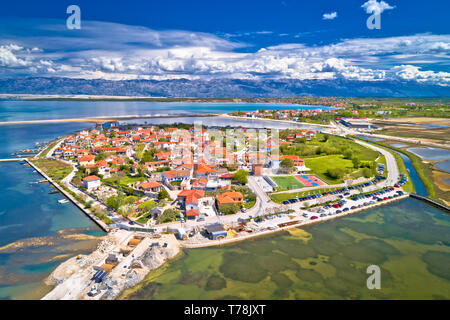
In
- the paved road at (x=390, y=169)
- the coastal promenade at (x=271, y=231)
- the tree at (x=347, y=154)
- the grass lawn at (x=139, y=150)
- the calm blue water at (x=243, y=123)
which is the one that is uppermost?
the calm blue water at (x=243, y=123)

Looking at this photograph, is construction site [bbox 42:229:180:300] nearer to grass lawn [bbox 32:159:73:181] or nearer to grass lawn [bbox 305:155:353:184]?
grass lawn [bbox 32:159:73:181]

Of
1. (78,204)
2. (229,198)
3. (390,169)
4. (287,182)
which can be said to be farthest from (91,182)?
(390,169)

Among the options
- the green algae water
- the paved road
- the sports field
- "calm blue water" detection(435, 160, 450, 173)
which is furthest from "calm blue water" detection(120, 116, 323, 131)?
the green algae water

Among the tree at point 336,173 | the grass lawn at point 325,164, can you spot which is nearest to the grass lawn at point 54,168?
the grass lawn at point 325,164

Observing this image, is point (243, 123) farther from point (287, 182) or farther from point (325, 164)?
point (287, 182)

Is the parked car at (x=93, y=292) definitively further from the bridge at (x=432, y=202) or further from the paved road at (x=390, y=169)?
the paved road at (x=390, y=169)
